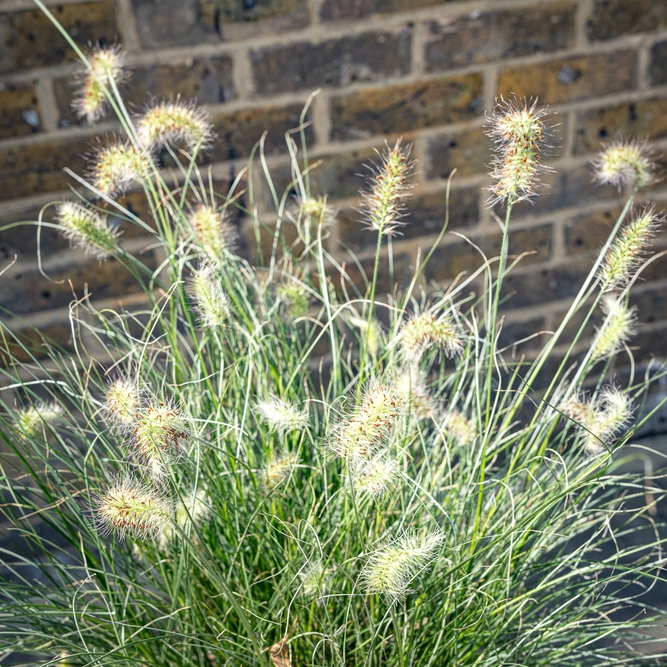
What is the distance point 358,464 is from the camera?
0.62 meters

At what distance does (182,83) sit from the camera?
1.26m

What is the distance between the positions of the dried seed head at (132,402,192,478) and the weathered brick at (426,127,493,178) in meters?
0.95

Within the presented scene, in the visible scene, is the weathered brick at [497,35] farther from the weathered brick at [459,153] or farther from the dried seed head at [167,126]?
the dried seed head at [167,126]

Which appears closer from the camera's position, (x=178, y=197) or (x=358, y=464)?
(x=358, y=464)

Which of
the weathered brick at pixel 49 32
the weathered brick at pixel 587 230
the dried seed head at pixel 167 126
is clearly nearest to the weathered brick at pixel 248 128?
the weathered brick at pixel 49 32

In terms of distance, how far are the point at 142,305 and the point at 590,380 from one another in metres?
0.97

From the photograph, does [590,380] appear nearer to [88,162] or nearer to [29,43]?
[88,162]

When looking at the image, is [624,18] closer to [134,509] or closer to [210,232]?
[210,232]

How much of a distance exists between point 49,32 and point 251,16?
1.04ft

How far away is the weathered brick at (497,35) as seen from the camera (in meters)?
1.34

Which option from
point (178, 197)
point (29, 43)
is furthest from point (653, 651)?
point (29, 43)

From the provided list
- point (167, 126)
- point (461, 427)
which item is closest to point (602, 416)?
point (461, 427)

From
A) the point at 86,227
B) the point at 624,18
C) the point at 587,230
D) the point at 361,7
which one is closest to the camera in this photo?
the point at 86,227

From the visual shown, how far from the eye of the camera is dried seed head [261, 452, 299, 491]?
0.70 meters
